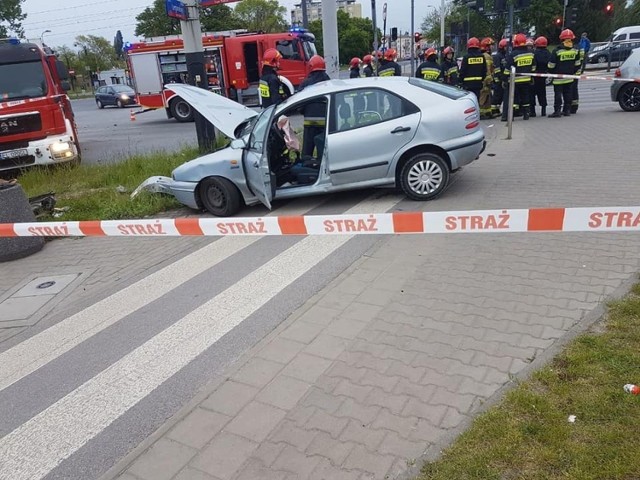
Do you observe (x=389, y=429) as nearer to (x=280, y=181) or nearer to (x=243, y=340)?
(x=243, y=340)

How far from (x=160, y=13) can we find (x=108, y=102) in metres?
42.3

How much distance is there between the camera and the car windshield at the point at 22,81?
10.8 m

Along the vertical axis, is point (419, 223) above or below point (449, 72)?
below

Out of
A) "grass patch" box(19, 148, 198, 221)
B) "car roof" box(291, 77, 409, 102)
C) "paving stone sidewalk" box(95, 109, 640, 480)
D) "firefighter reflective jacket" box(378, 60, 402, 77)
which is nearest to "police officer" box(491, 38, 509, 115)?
"firefighter reflective jacket" box(378, 60, 402, 77)

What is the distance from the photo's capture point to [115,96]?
36.7 metres

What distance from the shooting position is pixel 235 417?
303 cm

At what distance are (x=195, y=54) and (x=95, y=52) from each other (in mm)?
80619

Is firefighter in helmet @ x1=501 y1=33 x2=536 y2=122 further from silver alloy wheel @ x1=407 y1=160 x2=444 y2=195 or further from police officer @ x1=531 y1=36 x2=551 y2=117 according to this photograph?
silver alloy wheel @ x1=407 y1=160 x2=444 y2=195

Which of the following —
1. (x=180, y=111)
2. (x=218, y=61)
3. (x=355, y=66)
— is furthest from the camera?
(x=218, y=61)

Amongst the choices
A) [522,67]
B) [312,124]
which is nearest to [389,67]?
[522,67]

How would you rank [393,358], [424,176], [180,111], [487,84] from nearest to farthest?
[393,358] < [424,176] < [487,84] < [180,111]

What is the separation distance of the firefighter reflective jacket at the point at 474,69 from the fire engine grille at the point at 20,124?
32.1 feet

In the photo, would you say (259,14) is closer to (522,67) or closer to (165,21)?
(165,21)

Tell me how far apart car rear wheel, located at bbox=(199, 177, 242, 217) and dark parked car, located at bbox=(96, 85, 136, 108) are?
1267 inches
